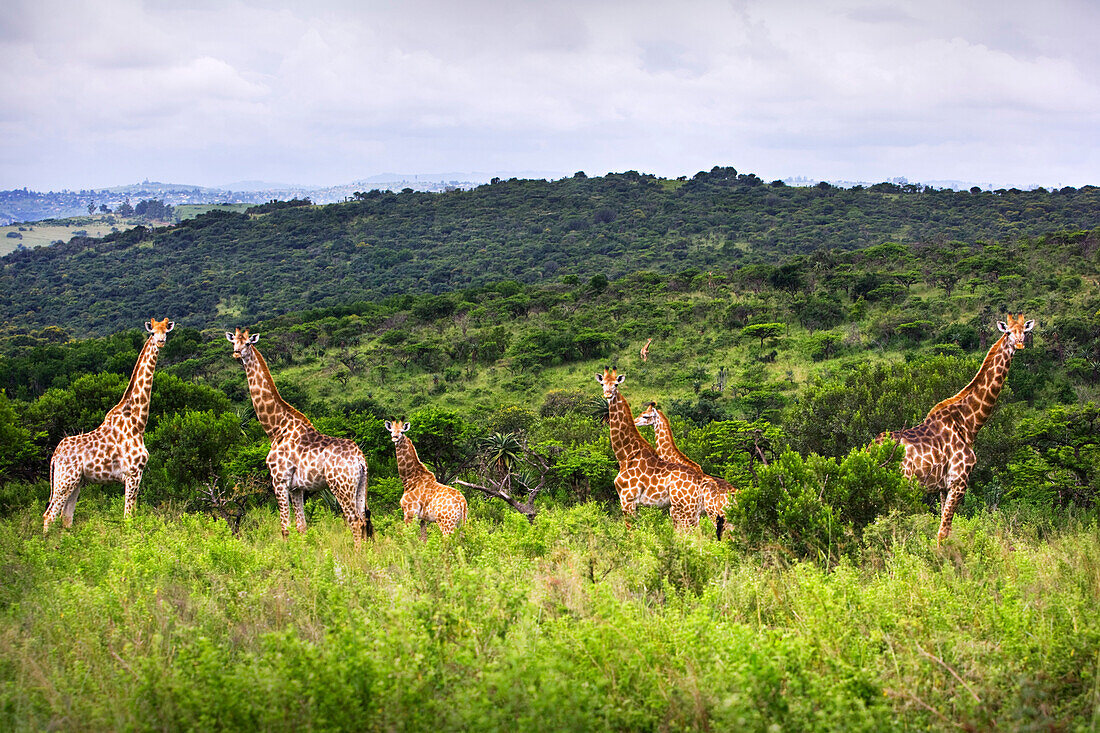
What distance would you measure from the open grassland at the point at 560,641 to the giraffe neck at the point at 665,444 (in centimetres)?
311

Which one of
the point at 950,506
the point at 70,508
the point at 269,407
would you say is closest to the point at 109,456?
the point at 70,508

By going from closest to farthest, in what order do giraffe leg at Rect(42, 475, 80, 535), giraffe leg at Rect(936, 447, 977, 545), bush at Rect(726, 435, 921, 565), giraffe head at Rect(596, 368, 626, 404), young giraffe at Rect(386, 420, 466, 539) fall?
bush at Rect(726, 435, 921, 565), giraffe leg at Rect(936, 447, 977, 545), giraffe leg at Rect(42, 475, 80, 535), young giraffe at Rect(386, 420, 466, 539), giraffe head at Rect(596, 368, 626, 404)

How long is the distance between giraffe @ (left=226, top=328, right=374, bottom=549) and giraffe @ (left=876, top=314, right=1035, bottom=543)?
6.33 metres

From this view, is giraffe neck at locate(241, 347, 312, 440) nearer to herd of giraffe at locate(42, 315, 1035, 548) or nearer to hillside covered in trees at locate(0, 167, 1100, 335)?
herd of giraffe at locate(42, 315, 1035, 548)

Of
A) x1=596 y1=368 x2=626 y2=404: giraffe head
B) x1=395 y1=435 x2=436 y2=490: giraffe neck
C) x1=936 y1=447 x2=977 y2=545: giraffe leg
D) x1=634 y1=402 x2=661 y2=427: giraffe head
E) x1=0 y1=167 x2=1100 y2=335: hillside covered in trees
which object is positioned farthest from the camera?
x1=0 y1=167 x2=1100 y2=335: hillside covered in trees

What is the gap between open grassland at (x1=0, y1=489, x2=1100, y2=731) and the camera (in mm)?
3502

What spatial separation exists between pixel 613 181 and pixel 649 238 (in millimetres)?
33111

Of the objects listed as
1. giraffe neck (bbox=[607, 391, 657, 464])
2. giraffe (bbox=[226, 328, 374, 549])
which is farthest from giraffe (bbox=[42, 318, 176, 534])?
giraffe neck (bbox=[607, 391, 657, 464])

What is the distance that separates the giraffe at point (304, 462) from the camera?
29.3 ft

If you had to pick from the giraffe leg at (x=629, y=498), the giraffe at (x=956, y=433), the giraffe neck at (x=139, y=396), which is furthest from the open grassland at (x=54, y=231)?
the giraffe at (x=956, y=433)

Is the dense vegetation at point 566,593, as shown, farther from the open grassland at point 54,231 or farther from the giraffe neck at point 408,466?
the open grassland at point 54,231

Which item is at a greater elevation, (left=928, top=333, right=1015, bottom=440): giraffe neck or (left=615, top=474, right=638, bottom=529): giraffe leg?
(left=928, top=333, right=1015, bottom=440): giraffe neck

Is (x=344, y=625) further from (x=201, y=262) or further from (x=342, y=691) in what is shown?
(x=201, y=262)

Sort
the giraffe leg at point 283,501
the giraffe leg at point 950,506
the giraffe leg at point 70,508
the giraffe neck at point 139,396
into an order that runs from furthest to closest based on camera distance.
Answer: the giraffe neck at point 139,396 < the giraffe leg at point 283,501 < the giraffe leg at point 70,508 < the giraffe leg at point 950,506
